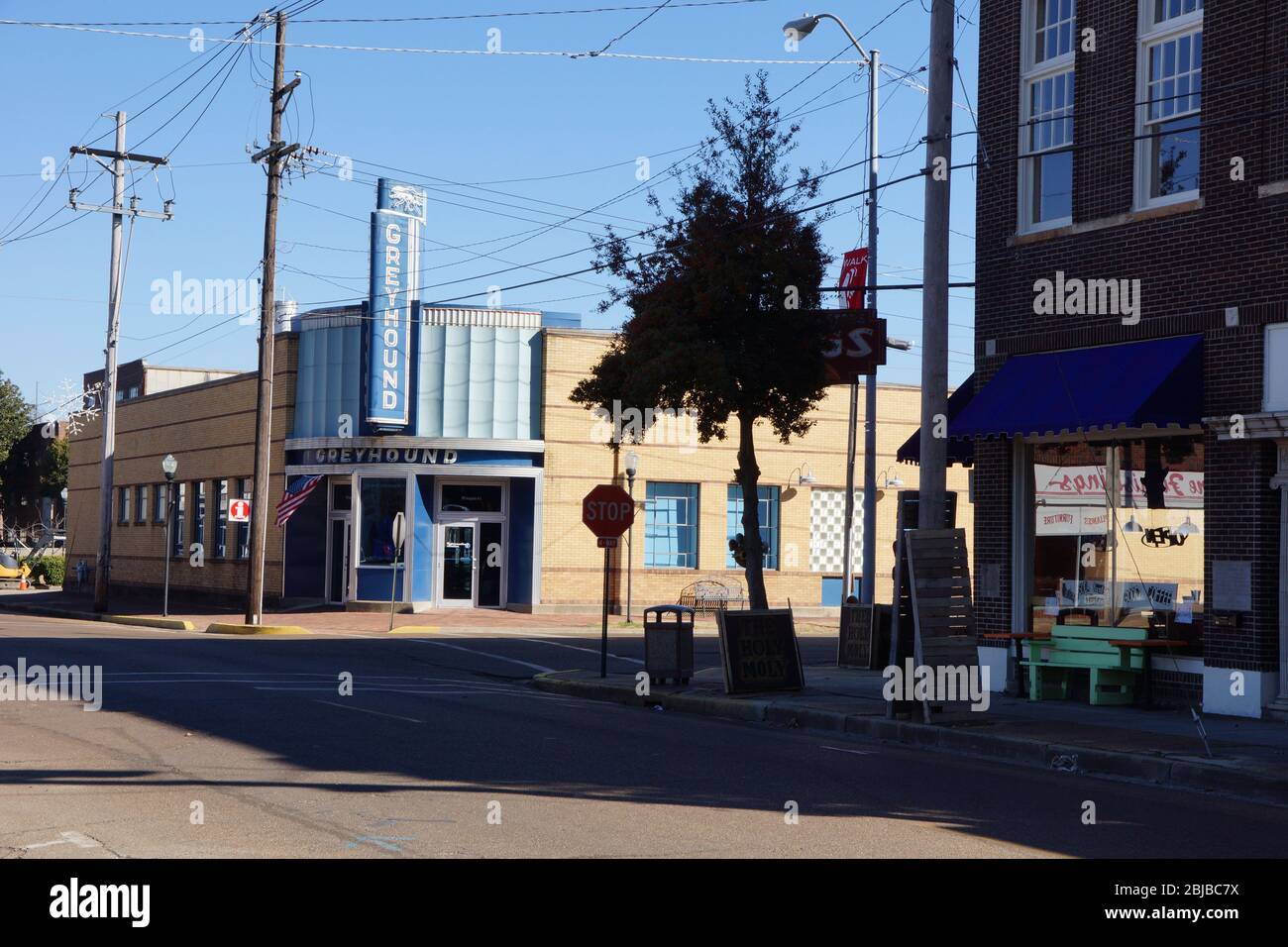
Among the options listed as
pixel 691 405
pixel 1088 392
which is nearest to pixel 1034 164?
pixel 1088 392

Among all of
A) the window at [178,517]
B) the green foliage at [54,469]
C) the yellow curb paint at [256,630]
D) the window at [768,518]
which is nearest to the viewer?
the yellow curb paint at [256,630]

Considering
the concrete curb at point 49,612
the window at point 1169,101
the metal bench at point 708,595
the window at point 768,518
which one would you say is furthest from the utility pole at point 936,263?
the concrete curb at point 49,612

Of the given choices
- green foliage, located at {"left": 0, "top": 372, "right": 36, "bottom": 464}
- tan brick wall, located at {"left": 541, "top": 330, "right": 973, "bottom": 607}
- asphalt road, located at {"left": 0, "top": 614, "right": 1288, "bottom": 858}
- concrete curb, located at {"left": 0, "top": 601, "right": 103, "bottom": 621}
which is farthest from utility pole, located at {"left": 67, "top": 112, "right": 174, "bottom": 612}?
green foliage, located at {"left": 0, "top": 372, "right": 36, "bottom": 464}

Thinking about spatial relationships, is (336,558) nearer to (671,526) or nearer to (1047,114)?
(671,526)

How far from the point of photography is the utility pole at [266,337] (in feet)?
96.8

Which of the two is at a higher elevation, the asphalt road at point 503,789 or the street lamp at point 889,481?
the street lamp at point 889,481

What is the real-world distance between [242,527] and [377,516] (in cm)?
739

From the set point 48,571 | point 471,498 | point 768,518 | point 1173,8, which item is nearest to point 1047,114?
point 1173,8

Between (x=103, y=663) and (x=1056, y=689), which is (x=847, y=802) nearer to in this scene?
(x=1056, y=689)

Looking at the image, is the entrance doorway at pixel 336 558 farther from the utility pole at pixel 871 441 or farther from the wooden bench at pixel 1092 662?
the wooden bench at pixel 1092 662

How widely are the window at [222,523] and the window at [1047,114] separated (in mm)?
30012

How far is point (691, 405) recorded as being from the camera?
67.2ft

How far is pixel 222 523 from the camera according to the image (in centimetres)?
4250

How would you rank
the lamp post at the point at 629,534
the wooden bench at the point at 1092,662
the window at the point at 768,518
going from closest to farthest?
the wooden bench at the point at 1092,662 < the lamp post at the point at 629,534 < the window at the point at 768,518
